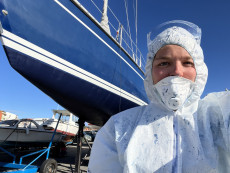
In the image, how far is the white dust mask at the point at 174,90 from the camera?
2.55 ft

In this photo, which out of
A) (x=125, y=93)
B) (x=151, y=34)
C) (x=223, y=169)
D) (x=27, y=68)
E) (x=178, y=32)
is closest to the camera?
(x=223, y=169)

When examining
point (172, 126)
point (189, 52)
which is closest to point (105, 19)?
point (189, 52)

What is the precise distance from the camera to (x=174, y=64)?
0.83 m

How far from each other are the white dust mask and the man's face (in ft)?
0.10

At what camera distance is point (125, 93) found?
126 inches

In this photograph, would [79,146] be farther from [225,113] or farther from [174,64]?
[225,113]

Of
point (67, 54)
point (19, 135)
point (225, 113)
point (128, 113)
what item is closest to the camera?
point (225, 113)

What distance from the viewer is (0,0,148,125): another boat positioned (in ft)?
5.62

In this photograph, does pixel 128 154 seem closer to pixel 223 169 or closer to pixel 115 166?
pixel 115 166

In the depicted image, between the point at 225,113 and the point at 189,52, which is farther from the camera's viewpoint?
the point at 189,52

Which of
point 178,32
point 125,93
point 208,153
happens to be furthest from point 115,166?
point 125,93

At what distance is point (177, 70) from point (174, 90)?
0.36 feet

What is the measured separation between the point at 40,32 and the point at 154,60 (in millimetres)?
1523

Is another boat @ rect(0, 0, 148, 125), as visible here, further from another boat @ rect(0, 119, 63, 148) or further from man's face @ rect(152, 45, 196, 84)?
another boat @ rect(0, 119, 63, 148)
